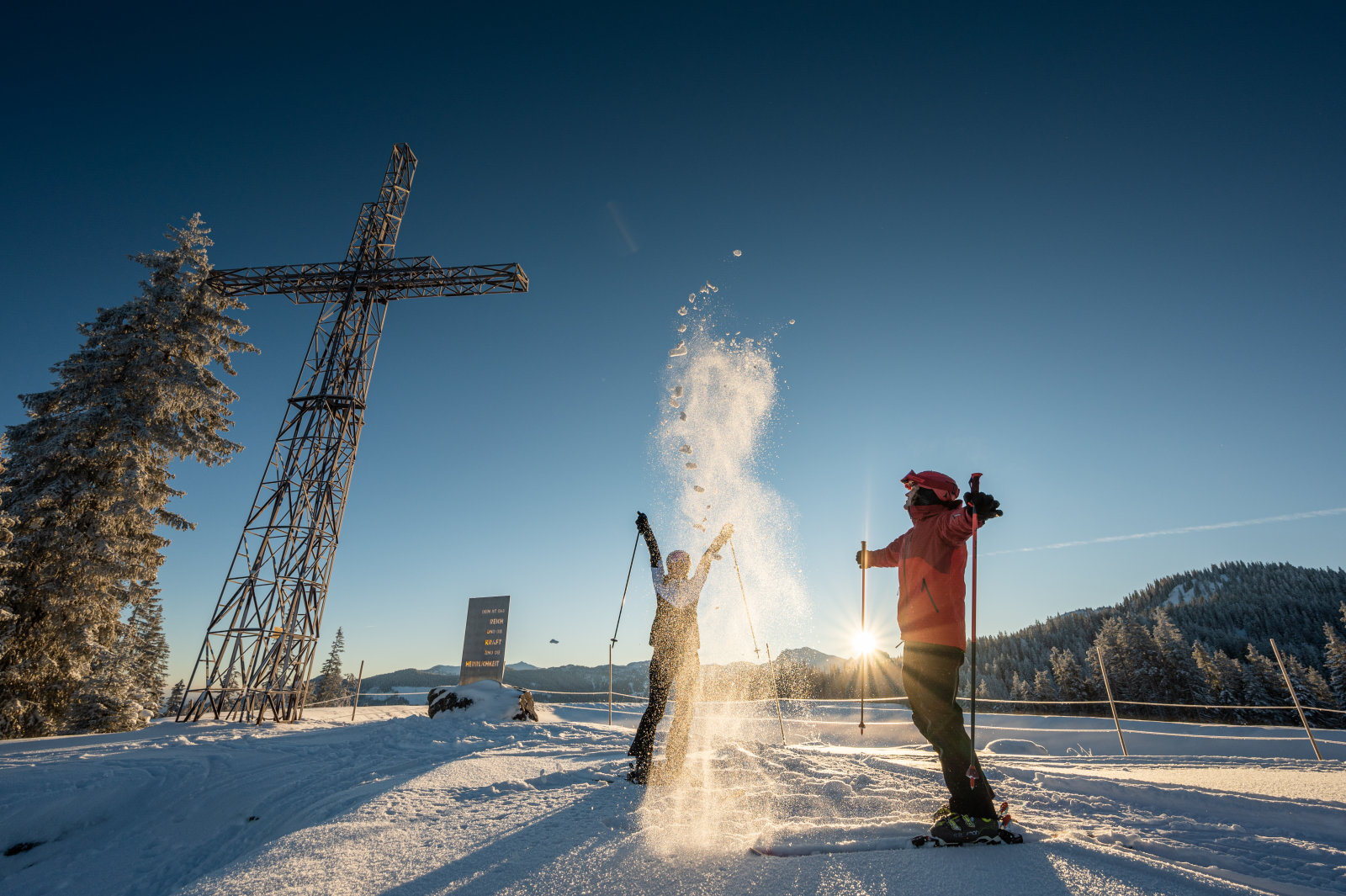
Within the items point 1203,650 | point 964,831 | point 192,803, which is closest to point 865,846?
point 964,831

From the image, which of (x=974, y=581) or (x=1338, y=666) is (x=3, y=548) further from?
(x=1338, y=666)

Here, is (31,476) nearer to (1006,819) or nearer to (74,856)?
(74,856)

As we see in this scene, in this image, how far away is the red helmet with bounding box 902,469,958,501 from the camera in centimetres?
346

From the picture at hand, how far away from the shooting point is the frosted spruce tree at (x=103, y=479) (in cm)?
1016

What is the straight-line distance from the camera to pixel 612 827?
9.45 feet

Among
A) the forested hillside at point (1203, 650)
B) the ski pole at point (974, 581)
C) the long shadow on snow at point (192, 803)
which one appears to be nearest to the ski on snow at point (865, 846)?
the ski pole at point (974, 581)

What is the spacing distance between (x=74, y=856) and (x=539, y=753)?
3861mm

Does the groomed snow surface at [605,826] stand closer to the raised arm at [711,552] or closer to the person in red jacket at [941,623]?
the person in red jacket at [941,623]

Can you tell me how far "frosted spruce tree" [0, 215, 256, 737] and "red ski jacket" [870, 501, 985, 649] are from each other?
1421cm

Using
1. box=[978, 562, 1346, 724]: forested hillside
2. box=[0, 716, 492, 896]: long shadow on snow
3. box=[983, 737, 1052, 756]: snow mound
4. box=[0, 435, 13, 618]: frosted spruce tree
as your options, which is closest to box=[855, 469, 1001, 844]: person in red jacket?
box=[0, 716, 492, 896]: long shadow on snow

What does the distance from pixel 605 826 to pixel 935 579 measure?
7.42 feet

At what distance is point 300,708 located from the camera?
42.6 ft

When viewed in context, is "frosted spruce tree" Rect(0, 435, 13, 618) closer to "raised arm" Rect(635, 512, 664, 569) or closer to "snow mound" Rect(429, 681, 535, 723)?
"snow mound" Rect(429, 681, 535, 723)

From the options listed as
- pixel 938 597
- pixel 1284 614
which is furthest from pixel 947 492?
pixel 1284 614
